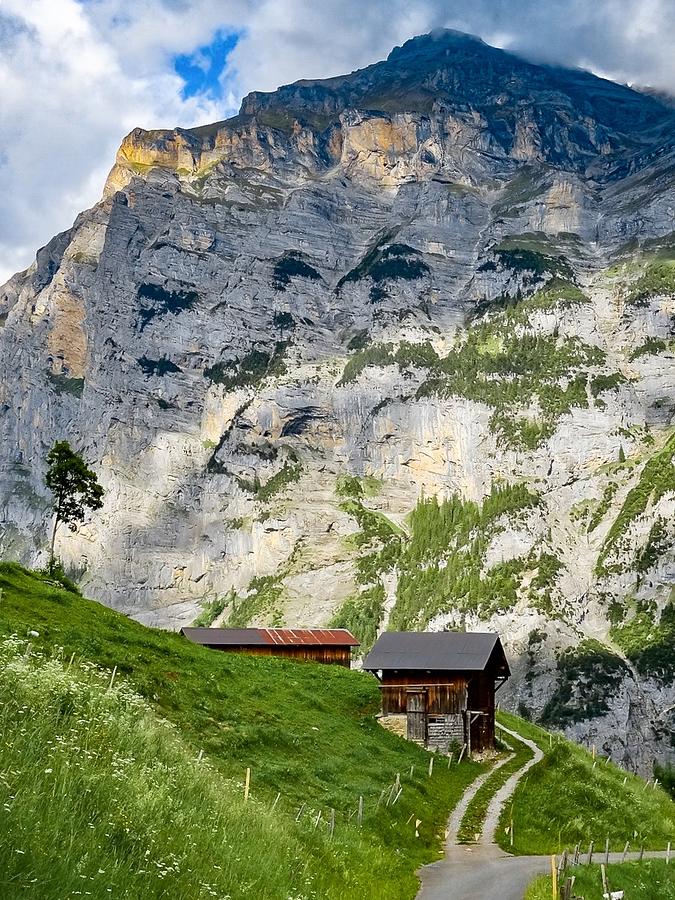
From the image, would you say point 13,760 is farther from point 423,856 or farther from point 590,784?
point 590,784

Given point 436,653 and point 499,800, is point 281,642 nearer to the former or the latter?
point 436,653

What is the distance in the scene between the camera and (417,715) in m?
55.4

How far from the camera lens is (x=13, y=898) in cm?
920

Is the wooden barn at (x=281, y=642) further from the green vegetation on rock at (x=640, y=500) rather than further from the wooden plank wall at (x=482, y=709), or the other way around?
the green vegetation on rock at (x=640, y=500)

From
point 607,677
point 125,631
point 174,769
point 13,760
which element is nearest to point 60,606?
point 125,631

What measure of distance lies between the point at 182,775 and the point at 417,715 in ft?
132

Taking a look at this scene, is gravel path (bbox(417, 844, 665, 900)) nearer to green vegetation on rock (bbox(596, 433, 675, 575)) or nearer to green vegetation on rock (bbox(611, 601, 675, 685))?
green vegetation on rock (bbox(611, 601, 675, 685))

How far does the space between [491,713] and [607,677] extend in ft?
379

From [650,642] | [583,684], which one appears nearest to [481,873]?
[583,684]

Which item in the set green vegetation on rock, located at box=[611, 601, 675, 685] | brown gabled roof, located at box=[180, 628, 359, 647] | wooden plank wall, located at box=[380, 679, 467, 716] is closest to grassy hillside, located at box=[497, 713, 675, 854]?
wooden plank wall, located at box=[380, 679, 467, 716]

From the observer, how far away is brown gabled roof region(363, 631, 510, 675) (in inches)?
2253

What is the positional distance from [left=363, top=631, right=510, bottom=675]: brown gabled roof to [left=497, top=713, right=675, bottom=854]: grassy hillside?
9784 mm

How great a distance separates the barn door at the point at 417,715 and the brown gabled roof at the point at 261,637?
117 ft

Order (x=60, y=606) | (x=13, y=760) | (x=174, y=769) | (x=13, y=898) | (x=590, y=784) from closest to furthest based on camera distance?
1. (x=13, y=898)
2. (x=13, y=760)
3. (x=174, y=769)
4. (x=590, y=784)
5. (x=60, y=606)
